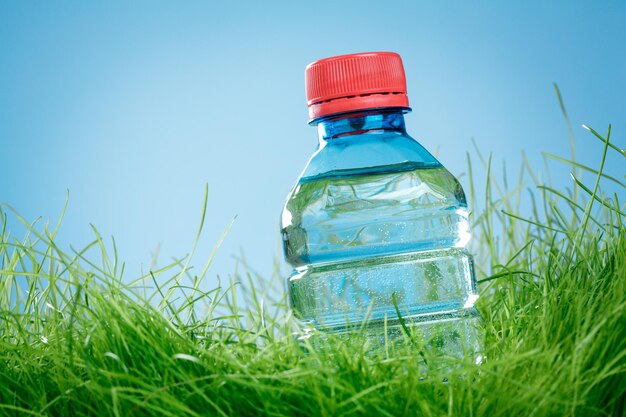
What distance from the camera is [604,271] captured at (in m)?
0.83

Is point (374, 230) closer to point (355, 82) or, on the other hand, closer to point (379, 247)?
point (379, 247)

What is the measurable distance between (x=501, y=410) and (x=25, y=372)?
0.42 m

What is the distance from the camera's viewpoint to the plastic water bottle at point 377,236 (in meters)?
0.96

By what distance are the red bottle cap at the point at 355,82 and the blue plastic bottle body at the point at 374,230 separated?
0.21 ft

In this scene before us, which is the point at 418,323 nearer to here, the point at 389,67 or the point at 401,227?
the point at 401,227

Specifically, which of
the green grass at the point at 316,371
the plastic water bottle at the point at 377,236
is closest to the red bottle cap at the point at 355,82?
the plastic water bottle at the point at 377,236

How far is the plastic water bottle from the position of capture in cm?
96

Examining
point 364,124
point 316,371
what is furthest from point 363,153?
point 316,371

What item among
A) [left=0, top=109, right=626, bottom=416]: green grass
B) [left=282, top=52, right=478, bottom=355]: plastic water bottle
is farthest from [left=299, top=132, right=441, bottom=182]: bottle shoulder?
[left=0, top=109, right=626, bottom=416]: green grass

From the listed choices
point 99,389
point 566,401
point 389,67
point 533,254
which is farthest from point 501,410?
point 533,254

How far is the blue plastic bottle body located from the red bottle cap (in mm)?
63

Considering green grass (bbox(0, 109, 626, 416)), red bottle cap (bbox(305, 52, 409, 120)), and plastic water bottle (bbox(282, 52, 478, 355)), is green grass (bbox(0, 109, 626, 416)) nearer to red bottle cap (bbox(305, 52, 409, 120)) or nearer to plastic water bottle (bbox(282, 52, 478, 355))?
plastic water bottle (bbox(282, 52, 478, 355))

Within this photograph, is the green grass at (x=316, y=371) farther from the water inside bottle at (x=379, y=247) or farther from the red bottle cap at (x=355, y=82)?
the red bottle cap at (x=355, y=82)

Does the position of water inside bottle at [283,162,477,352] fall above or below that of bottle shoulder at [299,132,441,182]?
below
